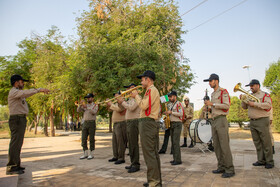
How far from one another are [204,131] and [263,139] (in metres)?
3.02

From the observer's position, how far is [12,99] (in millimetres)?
5492

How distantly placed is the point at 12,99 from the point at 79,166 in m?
2.67

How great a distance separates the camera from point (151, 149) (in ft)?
14.2

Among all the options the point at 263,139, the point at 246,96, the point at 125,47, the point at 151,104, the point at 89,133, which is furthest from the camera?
the point at 125,47

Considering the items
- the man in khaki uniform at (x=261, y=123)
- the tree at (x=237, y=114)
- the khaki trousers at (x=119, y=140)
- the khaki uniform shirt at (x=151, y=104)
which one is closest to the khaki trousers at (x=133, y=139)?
the khaki trousers at (x=119, y=140)

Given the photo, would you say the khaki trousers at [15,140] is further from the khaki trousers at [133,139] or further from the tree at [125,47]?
the tree at [125,47]

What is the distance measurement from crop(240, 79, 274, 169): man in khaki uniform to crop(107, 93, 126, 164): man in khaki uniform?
374cm

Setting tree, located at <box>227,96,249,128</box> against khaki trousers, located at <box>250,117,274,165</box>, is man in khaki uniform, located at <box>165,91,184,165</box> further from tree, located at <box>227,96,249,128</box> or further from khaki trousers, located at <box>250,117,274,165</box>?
tree, located at <box>227,96,249,128</box>

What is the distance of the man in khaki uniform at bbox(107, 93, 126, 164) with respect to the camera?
6.99 metres

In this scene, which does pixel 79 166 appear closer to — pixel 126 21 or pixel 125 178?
pixel 125 178

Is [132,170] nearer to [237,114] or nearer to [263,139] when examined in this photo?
[263,139]

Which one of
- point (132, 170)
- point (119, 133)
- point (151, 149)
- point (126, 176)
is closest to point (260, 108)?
point (151, 149)

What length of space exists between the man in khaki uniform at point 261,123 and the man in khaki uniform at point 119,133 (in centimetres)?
374

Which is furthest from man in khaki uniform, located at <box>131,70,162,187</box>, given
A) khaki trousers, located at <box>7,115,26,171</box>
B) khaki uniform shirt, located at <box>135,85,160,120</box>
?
khaki trousers, located at <box>7,115,26,171</box>
